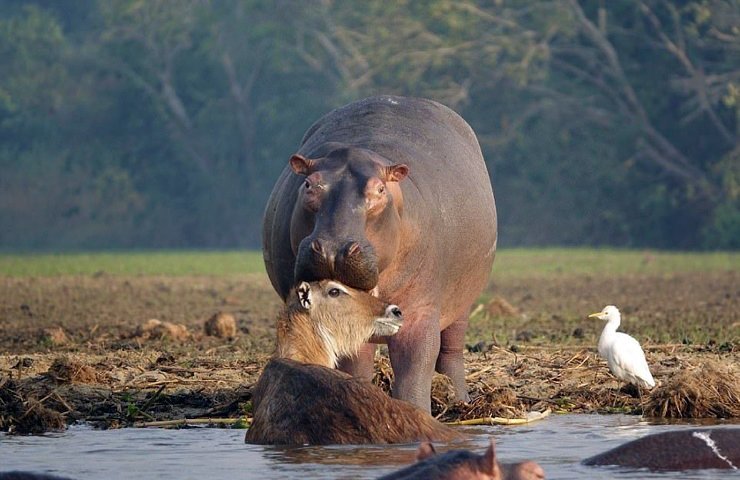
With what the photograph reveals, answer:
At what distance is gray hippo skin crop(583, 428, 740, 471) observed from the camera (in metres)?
5.86

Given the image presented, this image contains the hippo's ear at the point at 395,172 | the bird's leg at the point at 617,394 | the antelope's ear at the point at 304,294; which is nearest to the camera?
the antelope's ear at the point at 304,294

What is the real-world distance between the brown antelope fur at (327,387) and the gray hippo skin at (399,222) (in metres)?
0.17

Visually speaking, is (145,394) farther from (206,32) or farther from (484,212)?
(206,32)

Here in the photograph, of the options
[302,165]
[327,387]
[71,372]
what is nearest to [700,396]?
[327,387]

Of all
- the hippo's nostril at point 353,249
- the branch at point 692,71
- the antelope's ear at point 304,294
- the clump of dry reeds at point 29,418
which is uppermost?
the branch at point 692,71

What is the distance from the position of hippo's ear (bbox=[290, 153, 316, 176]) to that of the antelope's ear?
0.49 m

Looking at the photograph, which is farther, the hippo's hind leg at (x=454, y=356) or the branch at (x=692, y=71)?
the branch at (x=692, y=71)

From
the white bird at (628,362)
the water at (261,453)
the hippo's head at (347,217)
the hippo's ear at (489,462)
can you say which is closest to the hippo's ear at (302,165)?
the hippo's head at (347,217)

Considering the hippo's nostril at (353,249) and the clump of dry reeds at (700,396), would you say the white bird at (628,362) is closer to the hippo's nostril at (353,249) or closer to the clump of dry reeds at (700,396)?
the clump of dry reeds at (700,396)

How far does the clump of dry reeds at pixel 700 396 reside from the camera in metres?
7.55

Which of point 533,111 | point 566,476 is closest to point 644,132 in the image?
point 533,111

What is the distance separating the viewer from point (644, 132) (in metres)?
34.6

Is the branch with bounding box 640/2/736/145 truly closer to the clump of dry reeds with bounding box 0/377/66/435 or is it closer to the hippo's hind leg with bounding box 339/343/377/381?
the hippo's hind leg with bounding box 339/343/377/381

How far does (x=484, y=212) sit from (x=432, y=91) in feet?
94.5
